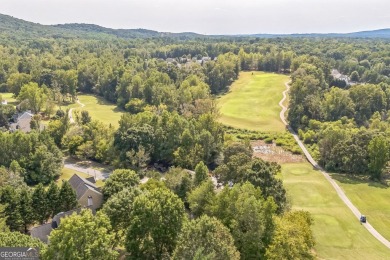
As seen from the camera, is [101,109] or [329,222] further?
[101,109]

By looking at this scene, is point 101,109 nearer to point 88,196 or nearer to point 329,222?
point 88,196

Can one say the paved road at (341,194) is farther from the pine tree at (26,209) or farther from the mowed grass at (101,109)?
the mowed grass at (101,109)

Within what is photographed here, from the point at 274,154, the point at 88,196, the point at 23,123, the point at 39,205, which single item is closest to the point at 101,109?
the point at 23,123

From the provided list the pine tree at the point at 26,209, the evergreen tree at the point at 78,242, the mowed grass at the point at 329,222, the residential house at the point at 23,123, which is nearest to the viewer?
the evergreen tree at the point at 78,242

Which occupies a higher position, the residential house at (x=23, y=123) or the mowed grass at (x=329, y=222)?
the residential house at (x=23, y=123)

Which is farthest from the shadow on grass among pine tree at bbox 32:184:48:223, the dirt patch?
pine tree at bbox 32:184:48:223

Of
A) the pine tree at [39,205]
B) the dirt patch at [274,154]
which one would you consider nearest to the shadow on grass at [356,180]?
the dirt patch at [274,154]
